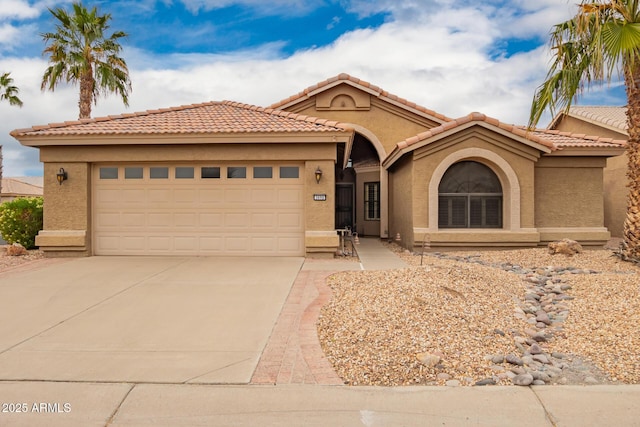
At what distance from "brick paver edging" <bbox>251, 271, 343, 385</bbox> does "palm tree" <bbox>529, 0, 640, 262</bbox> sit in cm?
765

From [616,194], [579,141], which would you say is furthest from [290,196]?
[616,194]

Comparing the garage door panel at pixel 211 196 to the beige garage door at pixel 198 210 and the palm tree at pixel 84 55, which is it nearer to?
the beige garage door at pixel 198 210

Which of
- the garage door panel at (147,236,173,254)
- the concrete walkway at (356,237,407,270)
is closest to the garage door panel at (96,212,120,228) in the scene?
the garage door panel at (147,236,173,254)

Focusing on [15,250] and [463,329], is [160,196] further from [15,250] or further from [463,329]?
[463,329]

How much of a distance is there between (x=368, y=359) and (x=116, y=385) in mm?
2498

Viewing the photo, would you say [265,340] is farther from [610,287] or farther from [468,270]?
[610,287]

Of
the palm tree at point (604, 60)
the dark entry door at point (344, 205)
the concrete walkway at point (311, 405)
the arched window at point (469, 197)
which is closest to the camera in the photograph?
the concrete walkway at point (311, 405)

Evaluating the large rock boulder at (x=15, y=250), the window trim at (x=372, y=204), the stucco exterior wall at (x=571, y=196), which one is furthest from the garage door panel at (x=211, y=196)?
the stucco exterior wall at (x=571, y=196)

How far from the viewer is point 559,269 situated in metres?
9.53

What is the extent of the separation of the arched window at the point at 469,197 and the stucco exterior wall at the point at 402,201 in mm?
918

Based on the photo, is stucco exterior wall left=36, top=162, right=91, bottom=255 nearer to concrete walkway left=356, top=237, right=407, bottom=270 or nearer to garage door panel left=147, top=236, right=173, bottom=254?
garage door panel left=147, top=236, right=173, bottom=254

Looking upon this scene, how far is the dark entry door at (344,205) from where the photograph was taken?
773 inches

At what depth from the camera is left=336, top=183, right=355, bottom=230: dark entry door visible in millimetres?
19641

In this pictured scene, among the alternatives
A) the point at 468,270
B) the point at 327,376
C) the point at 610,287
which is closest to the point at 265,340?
the point at 327,376
